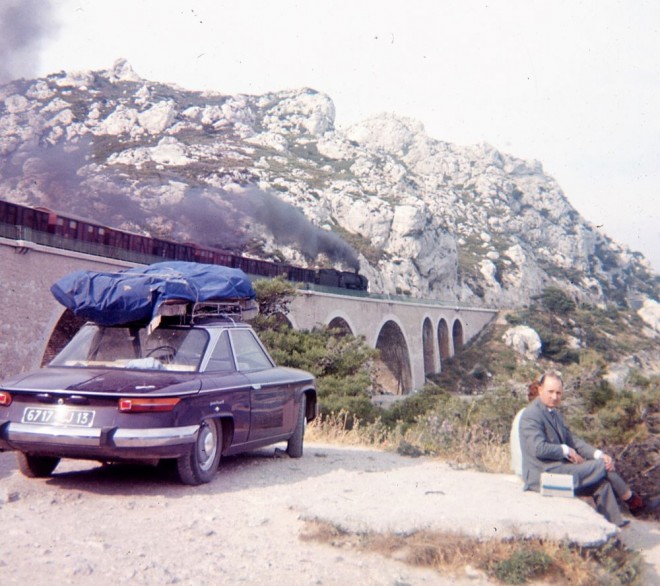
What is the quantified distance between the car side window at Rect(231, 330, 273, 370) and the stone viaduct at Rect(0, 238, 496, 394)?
11644 millimetres

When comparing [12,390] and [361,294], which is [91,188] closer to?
[361,294]

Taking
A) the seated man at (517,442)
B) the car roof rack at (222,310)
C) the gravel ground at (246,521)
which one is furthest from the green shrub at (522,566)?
the car roof rack at (222,310)

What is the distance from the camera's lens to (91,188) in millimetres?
49062

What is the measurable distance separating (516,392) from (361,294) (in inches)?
911

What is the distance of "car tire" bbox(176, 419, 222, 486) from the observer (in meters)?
4.24

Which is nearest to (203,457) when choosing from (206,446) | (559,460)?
(206,446)

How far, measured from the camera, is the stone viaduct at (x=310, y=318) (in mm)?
15141

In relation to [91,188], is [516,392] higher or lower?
lower

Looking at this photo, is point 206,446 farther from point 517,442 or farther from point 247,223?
point 247,223

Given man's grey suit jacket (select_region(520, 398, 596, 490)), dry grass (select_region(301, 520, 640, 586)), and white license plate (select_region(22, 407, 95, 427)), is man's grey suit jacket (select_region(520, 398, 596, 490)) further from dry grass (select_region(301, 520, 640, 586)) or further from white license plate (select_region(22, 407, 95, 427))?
white license plate (select_region(22, 407, 95, 427))

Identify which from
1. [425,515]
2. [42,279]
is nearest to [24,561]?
[425,515]

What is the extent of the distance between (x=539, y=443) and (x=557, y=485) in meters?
0.30

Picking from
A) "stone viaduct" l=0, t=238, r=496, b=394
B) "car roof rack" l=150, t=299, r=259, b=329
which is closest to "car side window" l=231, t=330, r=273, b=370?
"car roof rack" l=150, t=299, r=259, b=329

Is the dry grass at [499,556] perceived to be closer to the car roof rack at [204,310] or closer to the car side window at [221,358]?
the car side window at [221,358]
